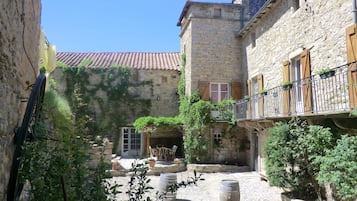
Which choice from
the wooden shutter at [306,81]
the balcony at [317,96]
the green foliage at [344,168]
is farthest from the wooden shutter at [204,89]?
the green foliage at [344,168]

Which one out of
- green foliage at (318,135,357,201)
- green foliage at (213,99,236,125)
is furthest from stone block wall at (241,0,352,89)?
green foliage at (318,135,357,201)

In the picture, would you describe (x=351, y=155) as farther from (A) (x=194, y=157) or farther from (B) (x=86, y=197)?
(A) (x=194, y=157)

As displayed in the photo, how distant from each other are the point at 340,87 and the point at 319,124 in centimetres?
108

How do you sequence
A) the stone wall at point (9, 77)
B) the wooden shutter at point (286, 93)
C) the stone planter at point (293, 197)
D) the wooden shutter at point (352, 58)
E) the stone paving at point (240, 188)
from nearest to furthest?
the stone wall at point (9, 77), the wooden shutter at point (352, 58), the stone planter at point (293, 197), the stone paving at point (240, 188), the wooden shutter at point (286, 93)

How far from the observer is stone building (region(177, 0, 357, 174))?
7578 mm

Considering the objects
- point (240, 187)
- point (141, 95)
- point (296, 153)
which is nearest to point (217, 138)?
point (240, 187)

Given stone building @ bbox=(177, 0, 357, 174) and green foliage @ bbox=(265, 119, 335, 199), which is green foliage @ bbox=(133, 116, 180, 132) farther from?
green foliage @ bbox=(265, 119, 335, 199)

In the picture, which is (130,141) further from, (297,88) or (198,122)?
(297,88)

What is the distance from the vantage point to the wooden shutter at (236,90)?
50.0 ft

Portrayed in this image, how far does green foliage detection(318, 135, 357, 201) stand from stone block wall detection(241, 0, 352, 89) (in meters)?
2.98

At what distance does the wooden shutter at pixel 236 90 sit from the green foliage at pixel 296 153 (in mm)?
6894

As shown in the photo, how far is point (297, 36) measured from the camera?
9.80m

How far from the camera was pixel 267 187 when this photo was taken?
34.0 ft

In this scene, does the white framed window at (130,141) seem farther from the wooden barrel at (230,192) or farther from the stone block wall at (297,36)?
the wooden barrel at (230,192)
